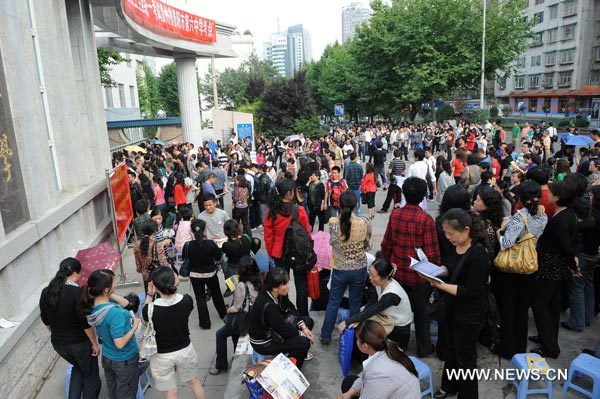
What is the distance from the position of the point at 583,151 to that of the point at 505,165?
165cm

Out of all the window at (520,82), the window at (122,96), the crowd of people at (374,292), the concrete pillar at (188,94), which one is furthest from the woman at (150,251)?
the window at (520,82)

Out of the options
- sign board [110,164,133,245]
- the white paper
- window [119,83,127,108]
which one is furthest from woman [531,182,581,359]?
→ window [119,83,127,108]

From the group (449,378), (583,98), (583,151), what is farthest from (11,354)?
(583,98)

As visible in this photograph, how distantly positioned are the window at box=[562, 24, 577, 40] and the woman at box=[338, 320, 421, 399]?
163ft

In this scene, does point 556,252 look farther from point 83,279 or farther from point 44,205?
point 44,205

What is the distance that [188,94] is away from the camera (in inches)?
783

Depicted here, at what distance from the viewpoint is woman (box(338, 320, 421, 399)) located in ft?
8.92

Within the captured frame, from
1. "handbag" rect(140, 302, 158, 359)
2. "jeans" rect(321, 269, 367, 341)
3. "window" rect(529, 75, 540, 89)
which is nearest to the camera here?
"handbag" rect(140, 302, 158, 359)

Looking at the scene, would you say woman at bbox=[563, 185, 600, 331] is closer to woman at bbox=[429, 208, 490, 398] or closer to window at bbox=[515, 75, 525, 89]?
woman at bbox=[429, 208, 490, 398]

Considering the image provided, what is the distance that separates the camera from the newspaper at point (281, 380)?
3.45 metres

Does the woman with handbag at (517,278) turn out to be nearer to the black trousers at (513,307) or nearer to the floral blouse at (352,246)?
the black trousers at (513,307)

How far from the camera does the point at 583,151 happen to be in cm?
999

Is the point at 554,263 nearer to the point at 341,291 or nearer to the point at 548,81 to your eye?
the point at 341,291

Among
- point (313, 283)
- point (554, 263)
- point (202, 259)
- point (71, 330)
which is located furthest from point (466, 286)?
point (71, 330)
